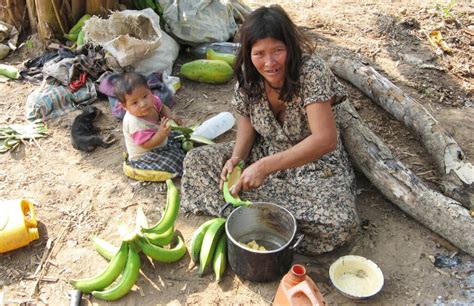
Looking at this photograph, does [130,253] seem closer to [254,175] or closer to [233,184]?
[233,184]

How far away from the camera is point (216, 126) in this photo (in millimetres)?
3650

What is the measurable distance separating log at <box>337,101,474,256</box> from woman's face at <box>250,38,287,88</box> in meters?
0.91

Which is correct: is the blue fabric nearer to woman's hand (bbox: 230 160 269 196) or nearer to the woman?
the woman

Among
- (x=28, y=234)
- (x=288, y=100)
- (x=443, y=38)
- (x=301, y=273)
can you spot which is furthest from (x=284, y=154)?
(x=443, y=38)

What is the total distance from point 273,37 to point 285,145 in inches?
28.3

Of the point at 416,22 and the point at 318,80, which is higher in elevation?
the point at 318,80

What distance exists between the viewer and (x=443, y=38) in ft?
15.8

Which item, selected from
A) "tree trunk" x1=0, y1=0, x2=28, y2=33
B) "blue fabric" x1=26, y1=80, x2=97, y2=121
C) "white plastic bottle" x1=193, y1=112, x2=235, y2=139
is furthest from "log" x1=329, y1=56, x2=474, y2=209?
"tree trunk" x1=0, y1=0, x2=28, y2=33

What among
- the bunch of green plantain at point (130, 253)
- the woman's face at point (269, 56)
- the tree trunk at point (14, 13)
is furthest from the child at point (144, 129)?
the tree trunk at point (14, 13)

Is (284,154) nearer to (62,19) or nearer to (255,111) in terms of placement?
(255,111)

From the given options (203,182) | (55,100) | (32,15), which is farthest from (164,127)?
(32,15)

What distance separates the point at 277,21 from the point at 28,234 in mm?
1774

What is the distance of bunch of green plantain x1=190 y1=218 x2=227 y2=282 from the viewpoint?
8.34ft

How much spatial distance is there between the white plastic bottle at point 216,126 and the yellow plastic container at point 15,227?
1.30 m
